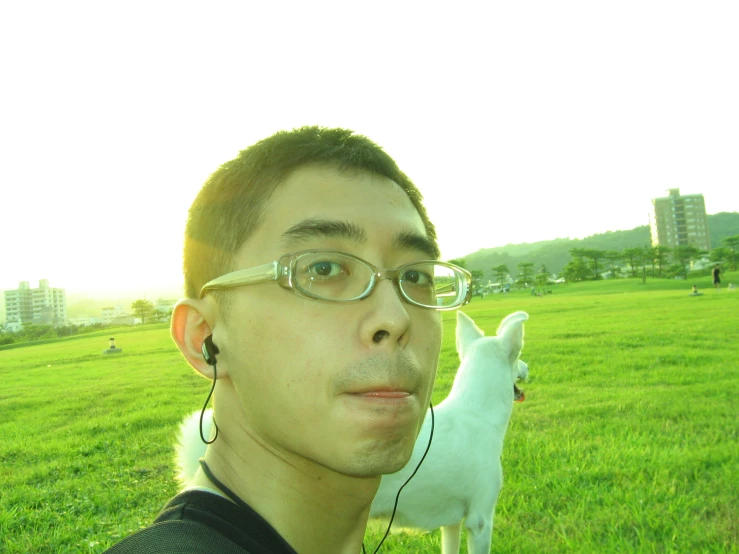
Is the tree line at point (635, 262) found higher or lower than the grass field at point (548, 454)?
higher

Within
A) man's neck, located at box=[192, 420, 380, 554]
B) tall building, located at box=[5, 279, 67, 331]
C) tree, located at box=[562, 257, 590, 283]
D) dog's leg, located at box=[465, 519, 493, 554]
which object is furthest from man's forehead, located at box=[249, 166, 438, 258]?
tree, located at box=[562, 257, 590, 283]

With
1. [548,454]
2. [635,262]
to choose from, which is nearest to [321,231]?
[548,454]

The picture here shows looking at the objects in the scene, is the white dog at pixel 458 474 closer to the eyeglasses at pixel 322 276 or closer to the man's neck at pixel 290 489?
the man's neck at pixel 290 489

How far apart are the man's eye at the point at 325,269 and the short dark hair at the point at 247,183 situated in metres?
0.23

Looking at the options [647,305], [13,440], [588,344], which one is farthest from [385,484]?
[647,305]

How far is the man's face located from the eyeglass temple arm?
2cm

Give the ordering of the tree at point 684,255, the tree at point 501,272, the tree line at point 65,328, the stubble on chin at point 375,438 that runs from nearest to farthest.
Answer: the stubble on chin at point 375,438 < the tree line at point 65,328 < the tree at point 684,255 < the tree at point 501,272

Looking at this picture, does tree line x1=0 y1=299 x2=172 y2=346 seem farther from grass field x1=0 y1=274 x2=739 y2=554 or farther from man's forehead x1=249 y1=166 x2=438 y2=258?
man's forehead x1=249 y1=166 x2=438 y2=258

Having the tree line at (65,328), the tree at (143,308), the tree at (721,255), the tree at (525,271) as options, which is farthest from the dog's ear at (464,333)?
the tree at (525,271)

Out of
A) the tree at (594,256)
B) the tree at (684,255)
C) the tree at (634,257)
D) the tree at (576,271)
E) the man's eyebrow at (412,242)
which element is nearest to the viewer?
the man's eyebrow at (412,242)

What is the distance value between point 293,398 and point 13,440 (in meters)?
7.04

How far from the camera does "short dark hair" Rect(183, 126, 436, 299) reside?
1.38 metres

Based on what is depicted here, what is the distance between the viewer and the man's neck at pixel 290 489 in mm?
1260

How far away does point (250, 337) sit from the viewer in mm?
1229
